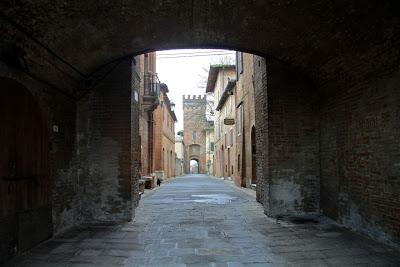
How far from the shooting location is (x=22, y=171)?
566 centimetres

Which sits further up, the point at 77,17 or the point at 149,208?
the point at 77,17

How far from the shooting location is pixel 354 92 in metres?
6.92

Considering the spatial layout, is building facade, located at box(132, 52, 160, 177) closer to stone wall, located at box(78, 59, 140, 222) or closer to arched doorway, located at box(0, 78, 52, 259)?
stone wall, located at box(78, 59, 140, 222)

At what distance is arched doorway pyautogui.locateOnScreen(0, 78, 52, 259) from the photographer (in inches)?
205

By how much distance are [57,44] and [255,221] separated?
5.13 m

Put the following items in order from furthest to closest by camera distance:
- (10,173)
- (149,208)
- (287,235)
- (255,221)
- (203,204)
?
(203,204) → (149,208) → (255,221) → (287,235) → (10,173)

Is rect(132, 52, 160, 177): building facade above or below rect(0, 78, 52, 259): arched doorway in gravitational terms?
above

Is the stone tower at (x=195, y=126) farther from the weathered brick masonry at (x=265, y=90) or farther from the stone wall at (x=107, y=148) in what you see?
the stone wall at (x=107, y=148)

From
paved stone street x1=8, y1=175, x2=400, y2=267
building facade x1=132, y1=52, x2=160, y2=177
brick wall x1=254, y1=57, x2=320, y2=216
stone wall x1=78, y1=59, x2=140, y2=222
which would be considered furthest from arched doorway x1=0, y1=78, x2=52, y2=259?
building facade x1=132, y1=52, x2=160, y2=177

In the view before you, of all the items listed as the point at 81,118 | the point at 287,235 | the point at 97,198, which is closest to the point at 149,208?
the point at 97,198

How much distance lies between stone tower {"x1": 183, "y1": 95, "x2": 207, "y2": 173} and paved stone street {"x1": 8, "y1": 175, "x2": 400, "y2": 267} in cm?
5014

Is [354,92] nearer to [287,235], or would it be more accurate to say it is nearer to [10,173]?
[287,235]

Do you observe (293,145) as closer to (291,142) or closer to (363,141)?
(291,142)

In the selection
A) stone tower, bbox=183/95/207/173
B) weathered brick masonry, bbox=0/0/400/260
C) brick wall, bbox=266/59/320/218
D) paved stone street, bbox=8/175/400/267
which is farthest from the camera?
stone tower, bbox=183/95/207/173
